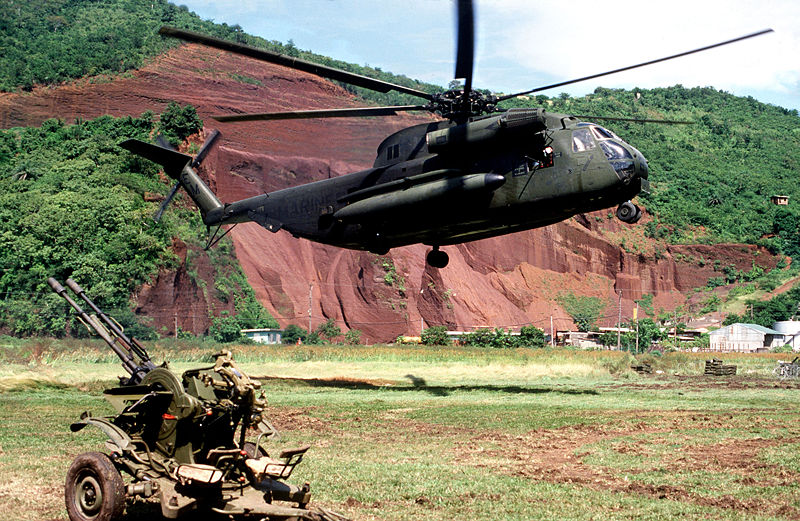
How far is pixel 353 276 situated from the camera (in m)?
62.4

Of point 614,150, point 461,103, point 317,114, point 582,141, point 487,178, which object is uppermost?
point 461,103

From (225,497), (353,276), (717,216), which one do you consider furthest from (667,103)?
(225,497)

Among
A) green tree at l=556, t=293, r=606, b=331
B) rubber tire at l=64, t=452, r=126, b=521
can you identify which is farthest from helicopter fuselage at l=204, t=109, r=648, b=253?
green tree at l=556, t=293, r=606, b=331

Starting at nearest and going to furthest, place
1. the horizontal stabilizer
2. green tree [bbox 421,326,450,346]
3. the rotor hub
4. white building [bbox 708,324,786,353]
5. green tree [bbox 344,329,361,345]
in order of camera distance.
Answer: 1. the rotor hub
2. the horizontal stabilizer
3. green tree [bbox 421,326,450,346]
4. green tree [bbox 344,329,361,345]
5. white building [bbox 708,324,786,353]

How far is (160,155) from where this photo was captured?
27.4 metres

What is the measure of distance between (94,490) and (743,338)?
75.6m

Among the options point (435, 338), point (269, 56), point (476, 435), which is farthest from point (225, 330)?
point (476, 435)

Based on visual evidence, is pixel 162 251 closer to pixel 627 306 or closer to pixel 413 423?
pixel 413 423

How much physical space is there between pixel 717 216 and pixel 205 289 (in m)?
77.9

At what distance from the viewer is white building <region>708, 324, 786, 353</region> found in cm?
7450

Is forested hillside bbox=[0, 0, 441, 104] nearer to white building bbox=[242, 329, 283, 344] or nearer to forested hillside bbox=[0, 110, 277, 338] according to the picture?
forested hillside bbox=[0, 110, 277, 338]

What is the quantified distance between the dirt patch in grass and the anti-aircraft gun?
16.6ft

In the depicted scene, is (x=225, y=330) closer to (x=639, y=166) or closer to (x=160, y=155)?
(x=160, y=155)

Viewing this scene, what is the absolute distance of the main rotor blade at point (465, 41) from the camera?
16.0 m
